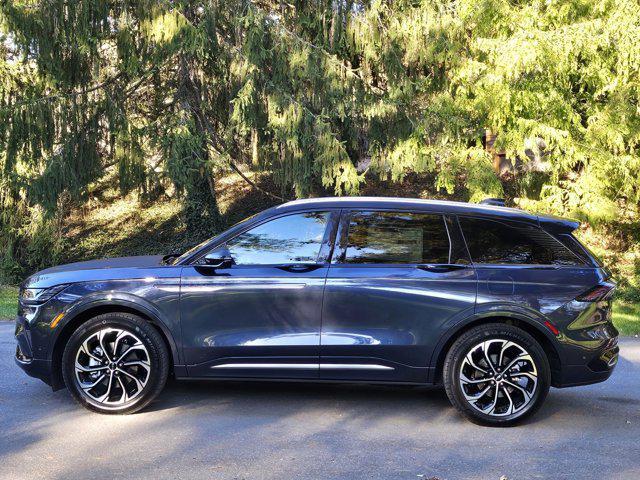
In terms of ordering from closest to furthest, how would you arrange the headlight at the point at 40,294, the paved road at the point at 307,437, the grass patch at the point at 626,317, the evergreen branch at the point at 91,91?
the paved road at the point at 307,437 < the headlight at the point at 40,294 < the grass patch at the point at 626,317 < the evergreen branch at the point at 91,91

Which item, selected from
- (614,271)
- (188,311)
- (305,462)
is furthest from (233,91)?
(305,462)

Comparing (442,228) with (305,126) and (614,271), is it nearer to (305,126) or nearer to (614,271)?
(305,126)

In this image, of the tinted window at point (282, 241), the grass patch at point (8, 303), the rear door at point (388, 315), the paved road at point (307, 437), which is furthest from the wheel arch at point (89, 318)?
the grass patch at point (8, 303)

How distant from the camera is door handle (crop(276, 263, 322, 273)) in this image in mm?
5383

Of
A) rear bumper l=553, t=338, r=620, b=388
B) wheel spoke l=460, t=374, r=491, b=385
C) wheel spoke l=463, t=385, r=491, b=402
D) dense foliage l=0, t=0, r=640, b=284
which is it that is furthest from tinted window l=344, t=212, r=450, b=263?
dense foliage l=0, t=0, r=640, b=284

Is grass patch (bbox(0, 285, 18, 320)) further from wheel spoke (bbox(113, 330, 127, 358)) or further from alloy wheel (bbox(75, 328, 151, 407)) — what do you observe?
wheel spoke (bbox(113, 330, 127, 358))

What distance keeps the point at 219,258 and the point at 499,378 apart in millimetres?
2334

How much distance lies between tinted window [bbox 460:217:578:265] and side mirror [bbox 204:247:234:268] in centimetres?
186

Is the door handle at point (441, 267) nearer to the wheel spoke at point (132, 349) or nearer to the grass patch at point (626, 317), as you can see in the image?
the wheel spoke at point (132, 349)

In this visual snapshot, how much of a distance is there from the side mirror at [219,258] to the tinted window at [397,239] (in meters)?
0.92

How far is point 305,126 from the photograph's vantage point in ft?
49.2

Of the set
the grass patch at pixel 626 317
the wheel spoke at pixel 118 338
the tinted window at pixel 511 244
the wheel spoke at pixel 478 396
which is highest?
the tinted window at pixel 511 244

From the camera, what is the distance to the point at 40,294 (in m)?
5.52

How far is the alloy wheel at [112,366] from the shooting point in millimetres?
5414
